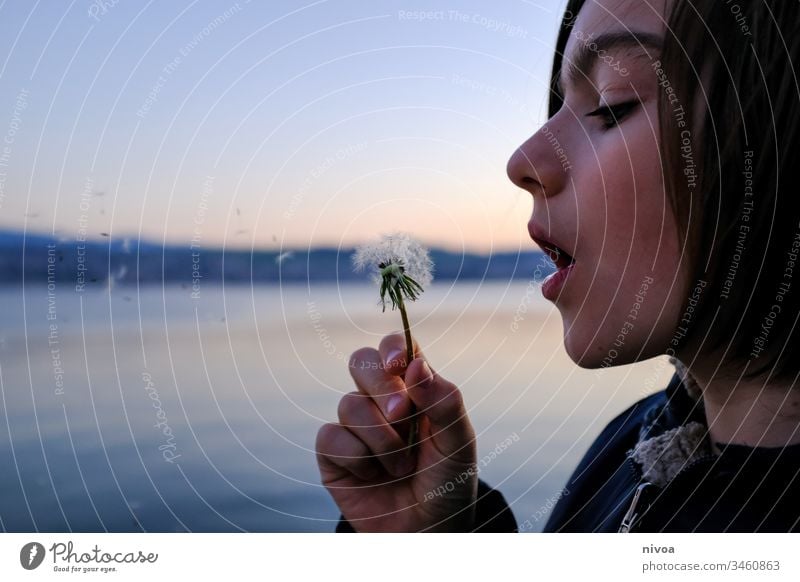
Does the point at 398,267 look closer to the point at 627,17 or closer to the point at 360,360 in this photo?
the point at 360,360

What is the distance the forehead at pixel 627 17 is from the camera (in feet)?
2.22

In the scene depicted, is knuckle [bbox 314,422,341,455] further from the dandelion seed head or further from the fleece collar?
the fleece collar

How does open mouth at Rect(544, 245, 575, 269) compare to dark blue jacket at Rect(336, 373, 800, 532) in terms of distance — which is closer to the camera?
dark blue jacket at Rect(336, 373, 800, 532)

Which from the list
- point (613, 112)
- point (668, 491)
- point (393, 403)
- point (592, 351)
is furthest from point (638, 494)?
point (613, 112)

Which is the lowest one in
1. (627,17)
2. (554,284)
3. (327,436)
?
(327,436)

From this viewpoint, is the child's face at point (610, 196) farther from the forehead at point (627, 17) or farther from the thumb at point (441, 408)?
the thumb at point (441, 408)

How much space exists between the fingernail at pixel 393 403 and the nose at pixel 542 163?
22cm

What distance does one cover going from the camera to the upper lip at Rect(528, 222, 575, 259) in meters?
0.72

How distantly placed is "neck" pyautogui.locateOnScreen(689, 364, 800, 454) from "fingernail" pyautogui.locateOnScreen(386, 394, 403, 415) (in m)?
0.27

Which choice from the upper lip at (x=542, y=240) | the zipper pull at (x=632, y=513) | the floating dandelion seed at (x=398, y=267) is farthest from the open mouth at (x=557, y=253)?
the zipper pull at (x=632, y=513)

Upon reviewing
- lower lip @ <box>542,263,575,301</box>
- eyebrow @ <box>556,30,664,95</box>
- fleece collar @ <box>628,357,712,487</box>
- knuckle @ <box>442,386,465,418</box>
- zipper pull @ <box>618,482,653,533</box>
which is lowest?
zipper pull @ <box>618,482,653,533</box>

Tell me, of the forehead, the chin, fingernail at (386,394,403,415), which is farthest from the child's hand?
the forehead

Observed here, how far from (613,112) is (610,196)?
7 cm

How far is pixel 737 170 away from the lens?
26.0 inches
